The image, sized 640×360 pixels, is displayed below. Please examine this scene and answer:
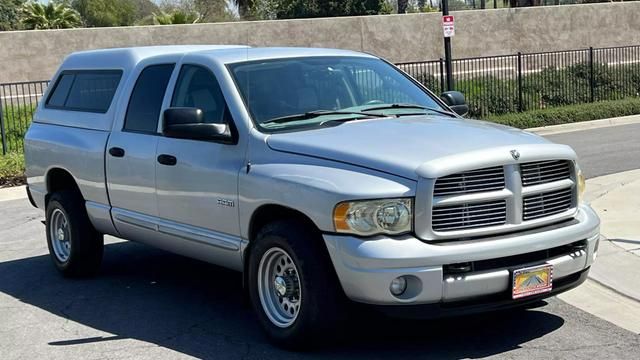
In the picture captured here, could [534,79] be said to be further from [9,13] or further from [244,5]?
[9,13]

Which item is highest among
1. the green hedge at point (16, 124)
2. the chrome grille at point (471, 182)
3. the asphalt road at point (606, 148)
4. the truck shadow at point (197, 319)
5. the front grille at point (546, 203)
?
the chrome grille at point (471, 182)

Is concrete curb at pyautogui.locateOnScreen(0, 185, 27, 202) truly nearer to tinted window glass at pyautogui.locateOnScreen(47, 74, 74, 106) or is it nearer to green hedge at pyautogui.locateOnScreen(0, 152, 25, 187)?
green hedge at pyautogui.locateOnScreen(0, 152, 25, 187)

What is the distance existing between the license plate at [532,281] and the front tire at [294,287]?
3.46 feet

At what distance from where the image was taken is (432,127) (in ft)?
20.2

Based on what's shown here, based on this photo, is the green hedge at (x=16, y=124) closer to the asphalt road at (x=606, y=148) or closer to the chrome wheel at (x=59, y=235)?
Answer: the chrome wheel at (x=59, y=235)

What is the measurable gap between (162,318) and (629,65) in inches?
906

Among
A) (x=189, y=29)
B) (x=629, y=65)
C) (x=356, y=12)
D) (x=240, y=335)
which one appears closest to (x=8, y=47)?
(x=189, y=29)

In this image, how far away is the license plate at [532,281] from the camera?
213 inches

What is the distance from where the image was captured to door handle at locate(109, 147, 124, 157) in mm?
7376

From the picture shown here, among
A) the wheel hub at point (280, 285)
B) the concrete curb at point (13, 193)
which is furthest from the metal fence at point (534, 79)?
the wheel hub at point (280, 285)

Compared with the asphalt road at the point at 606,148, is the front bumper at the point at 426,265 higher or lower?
higher

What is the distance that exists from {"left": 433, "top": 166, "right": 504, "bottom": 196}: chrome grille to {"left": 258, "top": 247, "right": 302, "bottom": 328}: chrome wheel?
42.5 inches

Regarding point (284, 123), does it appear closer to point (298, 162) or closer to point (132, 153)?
point (298, 162)

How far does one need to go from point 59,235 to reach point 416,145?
4239 millimetres
